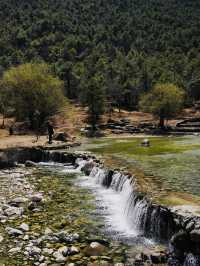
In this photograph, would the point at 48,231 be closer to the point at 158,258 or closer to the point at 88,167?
the point at 158,258

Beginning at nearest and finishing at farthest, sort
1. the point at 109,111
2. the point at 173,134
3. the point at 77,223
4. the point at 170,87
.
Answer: the point at 77,223, the point at 173,134, the point at 170,87, the point at 109,111

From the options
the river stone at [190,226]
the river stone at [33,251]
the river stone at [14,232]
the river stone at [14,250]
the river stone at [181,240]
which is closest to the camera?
the river stone at [190,226]

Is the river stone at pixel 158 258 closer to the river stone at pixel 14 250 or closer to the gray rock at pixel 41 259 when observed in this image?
the gray rock at pixel 41 259

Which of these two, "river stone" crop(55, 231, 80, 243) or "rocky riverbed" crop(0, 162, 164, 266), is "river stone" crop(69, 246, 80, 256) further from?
"river stone" crop(55, 231, 80, 243)

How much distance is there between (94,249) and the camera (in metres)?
21.9

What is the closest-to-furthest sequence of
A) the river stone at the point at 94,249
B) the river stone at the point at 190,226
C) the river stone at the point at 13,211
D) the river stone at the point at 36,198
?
the river stone at the point at 190,226 < the river stone at the point at 94,249 < the river stone at the point at 13,211 < the river stone at the point at 36,198

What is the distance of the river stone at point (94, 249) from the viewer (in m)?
21.5

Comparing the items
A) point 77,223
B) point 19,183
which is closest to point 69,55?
point 19,183

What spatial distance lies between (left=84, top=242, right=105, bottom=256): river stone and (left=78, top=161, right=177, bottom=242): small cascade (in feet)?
12.4

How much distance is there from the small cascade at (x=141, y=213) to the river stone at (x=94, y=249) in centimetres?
377

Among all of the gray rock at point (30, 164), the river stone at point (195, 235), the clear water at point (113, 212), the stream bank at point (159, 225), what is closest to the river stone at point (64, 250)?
the stream bank at point (159, 225)

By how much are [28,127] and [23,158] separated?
31.4 meters

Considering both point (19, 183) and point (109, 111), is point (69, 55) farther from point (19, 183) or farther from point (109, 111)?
point (19, 183)

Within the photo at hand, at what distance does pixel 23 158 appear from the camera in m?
54.8
